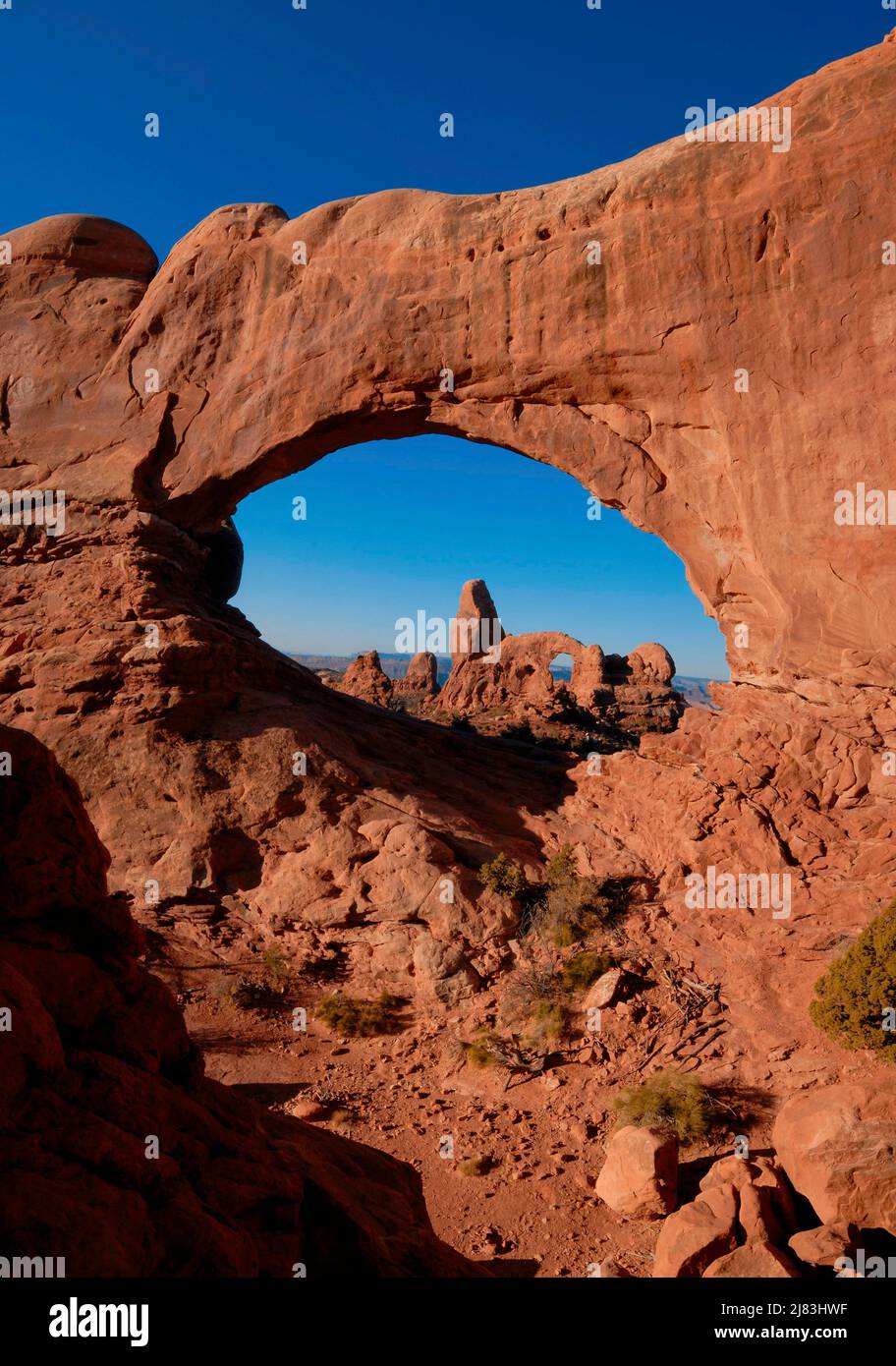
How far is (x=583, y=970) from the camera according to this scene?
471 inches

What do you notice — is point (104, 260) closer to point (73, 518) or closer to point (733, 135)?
point (73, 518)

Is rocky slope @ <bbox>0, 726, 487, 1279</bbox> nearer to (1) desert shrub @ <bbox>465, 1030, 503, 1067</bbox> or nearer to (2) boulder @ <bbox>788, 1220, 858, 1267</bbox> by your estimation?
(2) boulder @ <bbox>788, 1220, 858, 1267</bbox>

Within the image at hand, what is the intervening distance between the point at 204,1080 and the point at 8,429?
1672cm

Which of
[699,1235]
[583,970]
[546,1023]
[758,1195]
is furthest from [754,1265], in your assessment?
[583,970]

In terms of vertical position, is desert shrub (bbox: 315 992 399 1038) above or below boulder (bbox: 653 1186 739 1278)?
above

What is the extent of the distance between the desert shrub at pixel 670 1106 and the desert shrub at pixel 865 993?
1.88 m

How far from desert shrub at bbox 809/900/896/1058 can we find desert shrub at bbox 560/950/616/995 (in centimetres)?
289

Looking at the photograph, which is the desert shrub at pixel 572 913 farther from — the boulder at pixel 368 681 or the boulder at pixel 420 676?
the boulder at pixel 420 676

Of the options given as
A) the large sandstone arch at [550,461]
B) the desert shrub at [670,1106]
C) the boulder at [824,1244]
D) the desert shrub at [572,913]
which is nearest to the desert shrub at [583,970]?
the desert shrub at [572,913]

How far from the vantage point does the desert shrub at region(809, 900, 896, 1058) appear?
9.82 meters

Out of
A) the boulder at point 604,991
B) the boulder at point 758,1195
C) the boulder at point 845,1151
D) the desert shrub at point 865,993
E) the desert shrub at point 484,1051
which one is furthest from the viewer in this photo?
the boulder at point 604,991

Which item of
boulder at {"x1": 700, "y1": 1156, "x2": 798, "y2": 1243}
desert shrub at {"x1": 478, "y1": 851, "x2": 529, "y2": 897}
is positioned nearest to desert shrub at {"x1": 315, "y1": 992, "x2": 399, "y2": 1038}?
desert shrub at {"x1": 478, "y1": 851, "x2": 529, "y2": 897}

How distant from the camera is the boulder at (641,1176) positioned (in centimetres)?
852

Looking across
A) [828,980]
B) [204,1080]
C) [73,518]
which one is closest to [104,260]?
[73,518]
